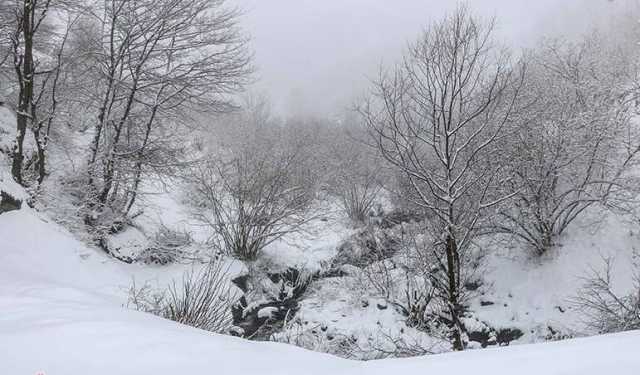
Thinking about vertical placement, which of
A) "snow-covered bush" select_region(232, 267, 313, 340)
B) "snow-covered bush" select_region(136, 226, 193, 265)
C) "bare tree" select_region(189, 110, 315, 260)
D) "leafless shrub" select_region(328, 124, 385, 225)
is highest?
"leafless shrub" select_region(328, 124, 385, 225)

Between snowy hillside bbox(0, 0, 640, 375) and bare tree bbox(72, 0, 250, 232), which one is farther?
bare tree bbox(72, 0, 250, 232)

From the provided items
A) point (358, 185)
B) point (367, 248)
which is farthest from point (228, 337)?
point (358, 185)

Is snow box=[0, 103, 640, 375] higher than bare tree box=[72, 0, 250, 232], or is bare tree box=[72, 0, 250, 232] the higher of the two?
bare tree box=[72, 0, 250, 232]

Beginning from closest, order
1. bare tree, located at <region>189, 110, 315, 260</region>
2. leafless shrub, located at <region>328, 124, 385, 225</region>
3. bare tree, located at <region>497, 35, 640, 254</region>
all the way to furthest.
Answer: bare tree, located at <region>497, 35, 640, 254</region>
bare tree, located at <region>189, 110, 315, 260</region>
leafless shrub, located at <region>328, 124, 385, 225</region>

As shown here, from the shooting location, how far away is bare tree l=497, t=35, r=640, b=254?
13375 millimetres

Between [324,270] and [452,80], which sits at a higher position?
[452,80]

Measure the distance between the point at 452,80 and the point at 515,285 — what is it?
860 cm

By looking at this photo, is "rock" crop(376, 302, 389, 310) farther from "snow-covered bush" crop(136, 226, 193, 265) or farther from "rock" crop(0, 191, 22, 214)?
"rock" crop(0, 191, 22, 214)

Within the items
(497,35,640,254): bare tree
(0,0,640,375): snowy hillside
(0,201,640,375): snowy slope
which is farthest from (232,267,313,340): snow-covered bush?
(0,201,640,375): snowy slope

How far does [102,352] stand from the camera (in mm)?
2490

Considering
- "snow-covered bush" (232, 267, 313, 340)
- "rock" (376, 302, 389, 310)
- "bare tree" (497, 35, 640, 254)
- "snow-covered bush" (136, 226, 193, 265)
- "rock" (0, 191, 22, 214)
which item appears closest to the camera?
"rock" (0, 191, 22, 214)

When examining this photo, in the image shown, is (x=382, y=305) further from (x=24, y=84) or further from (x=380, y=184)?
(x=24, y=84)

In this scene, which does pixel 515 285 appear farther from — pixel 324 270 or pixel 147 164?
pixel 147 164

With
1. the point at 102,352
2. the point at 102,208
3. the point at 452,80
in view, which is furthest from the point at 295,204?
the point at 102,352
